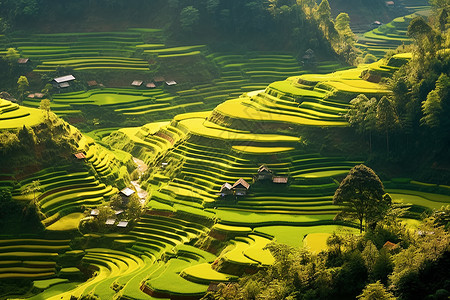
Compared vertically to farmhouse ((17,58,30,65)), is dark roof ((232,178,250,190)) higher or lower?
lower

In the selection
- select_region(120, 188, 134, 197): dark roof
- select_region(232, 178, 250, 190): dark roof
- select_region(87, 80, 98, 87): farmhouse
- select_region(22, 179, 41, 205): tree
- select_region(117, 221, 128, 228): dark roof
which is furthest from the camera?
select_region(87, 80, 98, 87): farmhouse

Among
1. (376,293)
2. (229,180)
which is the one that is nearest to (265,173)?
(229,180)

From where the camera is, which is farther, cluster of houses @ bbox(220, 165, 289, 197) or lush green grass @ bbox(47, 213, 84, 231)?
cluster of houses @ bbox(220, 165, 289, 197)

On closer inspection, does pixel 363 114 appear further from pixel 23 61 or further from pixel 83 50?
pixel 23 61

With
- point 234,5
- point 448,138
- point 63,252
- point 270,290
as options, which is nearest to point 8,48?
point 234,5

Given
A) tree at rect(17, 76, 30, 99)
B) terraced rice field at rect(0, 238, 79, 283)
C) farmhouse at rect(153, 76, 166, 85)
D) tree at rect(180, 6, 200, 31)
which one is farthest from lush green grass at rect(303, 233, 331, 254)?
tree at rect(180, 6, 200, 31)

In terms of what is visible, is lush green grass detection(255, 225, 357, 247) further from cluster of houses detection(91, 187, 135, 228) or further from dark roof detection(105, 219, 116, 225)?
dark roof detection(105, 219, 116, 225)

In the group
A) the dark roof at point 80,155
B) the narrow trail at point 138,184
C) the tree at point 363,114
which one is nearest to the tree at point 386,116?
the tree at point 363,114
